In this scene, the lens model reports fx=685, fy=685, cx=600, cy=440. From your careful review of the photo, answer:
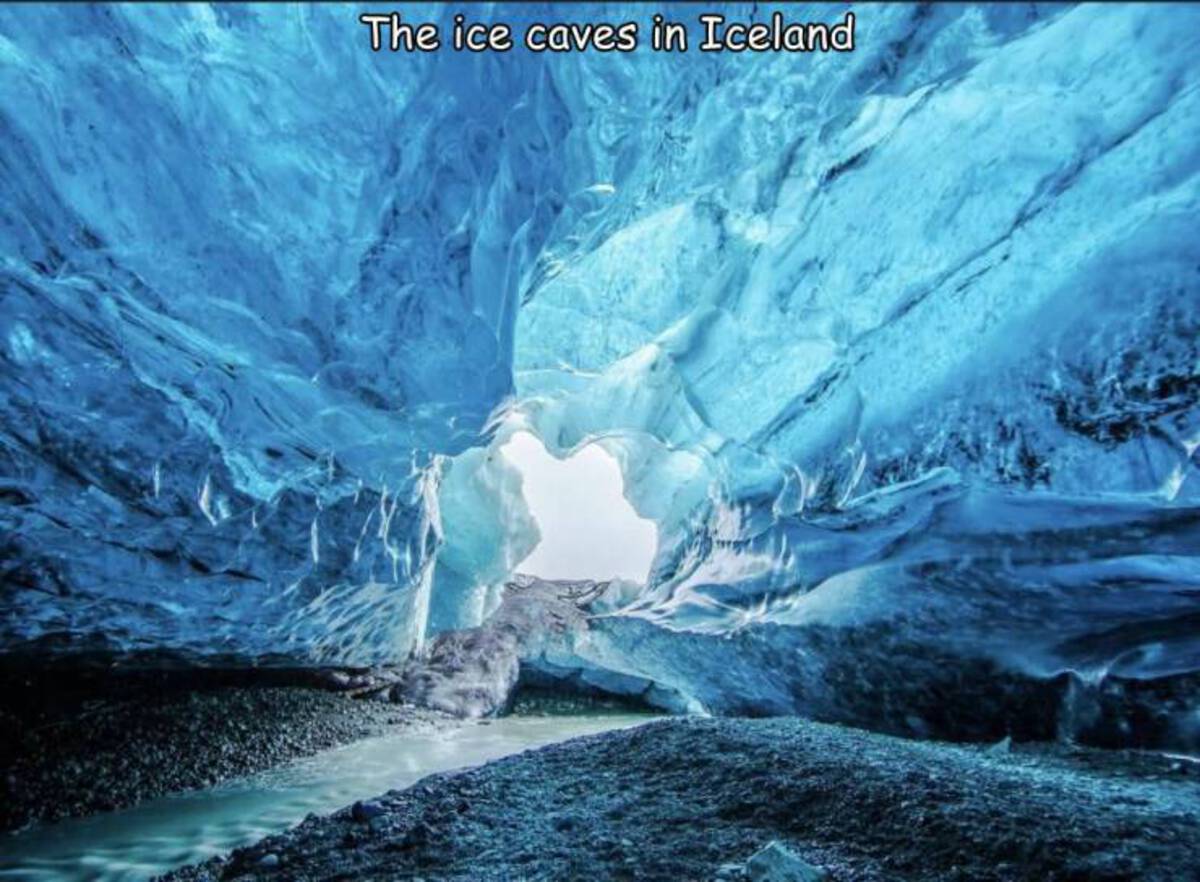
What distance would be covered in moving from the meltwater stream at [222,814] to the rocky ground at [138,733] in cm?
21

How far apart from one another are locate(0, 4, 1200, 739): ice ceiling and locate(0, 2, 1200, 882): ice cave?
0.02 meters

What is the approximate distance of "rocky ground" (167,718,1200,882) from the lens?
2223 millimetres

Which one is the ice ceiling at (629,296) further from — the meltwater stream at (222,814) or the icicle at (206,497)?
the meltwater stream at (222,814)

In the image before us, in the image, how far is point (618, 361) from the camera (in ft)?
20.2

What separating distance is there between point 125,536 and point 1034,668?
568 centimetres

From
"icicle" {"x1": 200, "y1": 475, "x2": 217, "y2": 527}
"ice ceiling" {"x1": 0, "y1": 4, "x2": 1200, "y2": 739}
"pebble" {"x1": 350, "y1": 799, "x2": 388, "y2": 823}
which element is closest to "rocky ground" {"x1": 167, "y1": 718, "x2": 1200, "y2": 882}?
"pebble" {"x1": 350, "y1": 799, "x2": 388, "y2": 823}

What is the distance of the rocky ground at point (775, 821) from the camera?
7.29 feet

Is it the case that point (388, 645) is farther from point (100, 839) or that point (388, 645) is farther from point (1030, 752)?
point (1030, 752)

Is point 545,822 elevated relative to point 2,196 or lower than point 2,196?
lower

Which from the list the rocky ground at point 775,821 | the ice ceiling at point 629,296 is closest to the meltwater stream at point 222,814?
the rocky ground at point 775,821

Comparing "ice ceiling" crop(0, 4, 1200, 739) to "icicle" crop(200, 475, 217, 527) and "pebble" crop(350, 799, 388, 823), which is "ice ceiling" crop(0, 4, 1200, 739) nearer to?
"icicle" crop(200, 475, 217, 527)

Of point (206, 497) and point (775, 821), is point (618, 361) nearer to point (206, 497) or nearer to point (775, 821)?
point (206, 497)

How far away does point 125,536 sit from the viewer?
13.4ft

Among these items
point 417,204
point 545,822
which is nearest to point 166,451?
point 417,204
